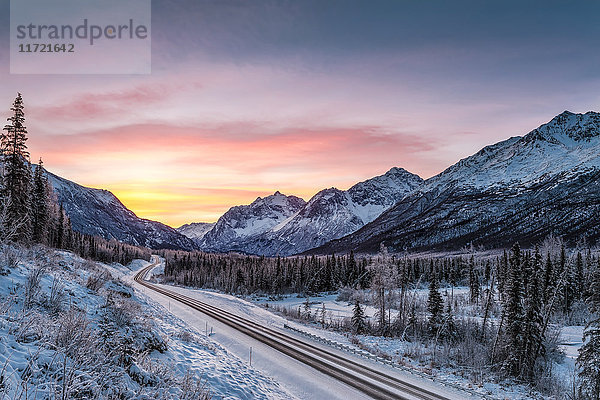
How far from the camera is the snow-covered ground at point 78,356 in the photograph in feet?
20.0

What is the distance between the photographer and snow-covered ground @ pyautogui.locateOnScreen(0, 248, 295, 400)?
20.0ft

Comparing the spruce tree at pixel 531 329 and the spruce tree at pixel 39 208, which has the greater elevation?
the spruce tree at pixel 39 208

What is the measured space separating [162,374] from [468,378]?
19.3 meters

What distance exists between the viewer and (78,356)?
698 cm

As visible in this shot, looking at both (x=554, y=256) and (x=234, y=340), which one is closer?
(x=234, y=340)

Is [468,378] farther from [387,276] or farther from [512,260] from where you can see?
[387,276]

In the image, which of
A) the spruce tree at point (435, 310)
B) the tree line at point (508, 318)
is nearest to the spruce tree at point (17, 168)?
the tree line at point (508, 318)

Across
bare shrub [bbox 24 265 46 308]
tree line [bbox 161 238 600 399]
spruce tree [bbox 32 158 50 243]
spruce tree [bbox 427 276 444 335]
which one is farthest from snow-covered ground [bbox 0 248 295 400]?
spruce tree [bbox 32 158 50 243]

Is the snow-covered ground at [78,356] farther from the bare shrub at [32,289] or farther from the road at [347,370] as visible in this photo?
the road at [347,370]

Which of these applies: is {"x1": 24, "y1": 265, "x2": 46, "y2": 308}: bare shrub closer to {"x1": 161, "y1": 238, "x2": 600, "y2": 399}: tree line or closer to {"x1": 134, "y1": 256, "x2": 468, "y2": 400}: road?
{"x1": 134, "y1": 256, "x2": 468, "y2": 400}: road

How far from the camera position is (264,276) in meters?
97.3

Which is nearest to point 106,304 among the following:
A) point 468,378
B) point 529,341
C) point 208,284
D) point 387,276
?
point 468,378

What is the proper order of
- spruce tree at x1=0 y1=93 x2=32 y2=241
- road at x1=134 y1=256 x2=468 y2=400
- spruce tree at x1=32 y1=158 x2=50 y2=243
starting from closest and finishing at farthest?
road at x1=134 y1=256 x2=468 y2=400
spruce tree at x1=0 y1=93 x2=32 y2=241
spruce tree at x1=32 y1=158 x2=50 y2=243

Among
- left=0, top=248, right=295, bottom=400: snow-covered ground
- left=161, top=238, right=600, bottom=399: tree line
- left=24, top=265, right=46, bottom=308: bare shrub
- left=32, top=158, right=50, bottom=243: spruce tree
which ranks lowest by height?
left=161, top=238, right=600, bottom=399: tree line
